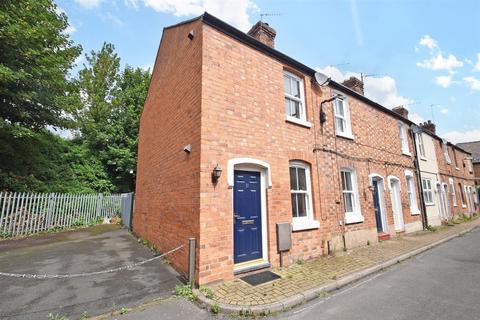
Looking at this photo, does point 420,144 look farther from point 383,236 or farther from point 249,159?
point 249,159

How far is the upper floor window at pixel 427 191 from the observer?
47.9 feet

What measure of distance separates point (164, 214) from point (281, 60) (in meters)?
6.40

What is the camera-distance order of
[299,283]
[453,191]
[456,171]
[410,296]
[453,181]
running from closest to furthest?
1. [410,296]
2. [299,283]
3. [453,191]
4. [453,181]
5. [456,171]

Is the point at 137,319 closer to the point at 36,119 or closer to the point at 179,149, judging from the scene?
the point at 179,149

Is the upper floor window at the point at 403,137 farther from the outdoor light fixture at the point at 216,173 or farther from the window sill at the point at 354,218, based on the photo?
the outdoor light fixture at the point at 216,173

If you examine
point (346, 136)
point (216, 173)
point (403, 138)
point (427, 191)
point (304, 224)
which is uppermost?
point (403, 138)

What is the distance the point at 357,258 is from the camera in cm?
730

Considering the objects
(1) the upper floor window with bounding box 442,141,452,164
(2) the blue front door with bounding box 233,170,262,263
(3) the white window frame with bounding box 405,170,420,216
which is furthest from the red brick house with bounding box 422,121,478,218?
(2) the blue front door with bounding box 233,170,262,263

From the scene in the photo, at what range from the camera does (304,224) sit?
7109mm

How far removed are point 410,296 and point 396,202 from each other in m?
8.59

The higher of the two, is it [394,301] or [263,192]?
[263,192]

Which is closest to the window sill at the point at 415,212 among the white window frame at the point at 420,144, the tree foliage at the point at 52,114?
the white window frame at the point at 420,144

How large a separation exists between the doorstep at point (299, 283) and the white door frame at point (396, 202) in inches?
146

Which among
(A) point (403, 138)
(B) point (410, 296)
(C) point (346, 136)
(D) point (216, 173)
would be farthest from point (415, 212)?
(D) point (216, 173)
